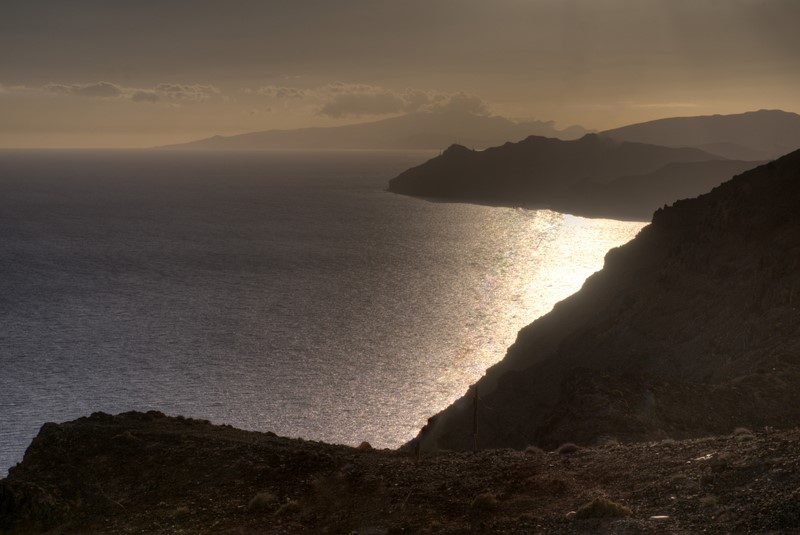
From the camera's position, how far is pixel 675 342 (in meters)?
46.3

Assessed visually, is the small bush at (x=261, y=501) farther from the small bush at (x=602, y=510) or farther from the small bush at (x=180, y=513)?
the small bush at (x=602, y=510)

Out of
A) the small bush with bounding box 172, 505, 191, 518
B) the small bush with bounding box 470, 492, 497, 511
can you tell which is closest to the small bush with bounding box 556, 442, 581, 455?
the small bush with bounding box 470, 492, 497, 511

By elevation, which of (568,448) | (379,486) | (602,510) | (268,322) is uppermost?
(602,510)

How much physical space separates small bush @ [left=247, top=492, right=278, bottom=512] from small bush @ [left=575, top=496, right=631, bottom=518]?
10.6 m

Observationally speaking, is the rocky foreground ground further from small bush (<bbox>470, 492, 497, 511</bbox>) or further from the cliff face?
the cliff face

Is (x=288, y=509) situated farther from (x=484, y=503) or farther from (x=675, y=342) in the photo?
(x=675, y=342)

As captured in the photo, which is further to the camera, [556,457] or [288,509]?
[556,457]

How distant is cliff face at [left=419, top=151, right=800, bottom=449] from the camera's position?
32.8 m

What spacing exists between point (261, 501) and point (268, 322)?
67543 mm

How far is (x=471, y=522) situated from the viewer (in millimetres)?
19703

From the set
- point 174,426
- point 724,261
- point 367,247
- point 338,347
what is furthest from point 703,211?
point 367,247

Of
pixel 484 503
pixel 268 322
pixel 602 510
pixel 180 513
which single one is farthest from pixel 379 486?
pixel 268 322

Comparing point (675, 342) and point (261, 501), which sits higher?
point (675, 342)

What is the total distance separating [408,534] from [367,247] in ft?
445
